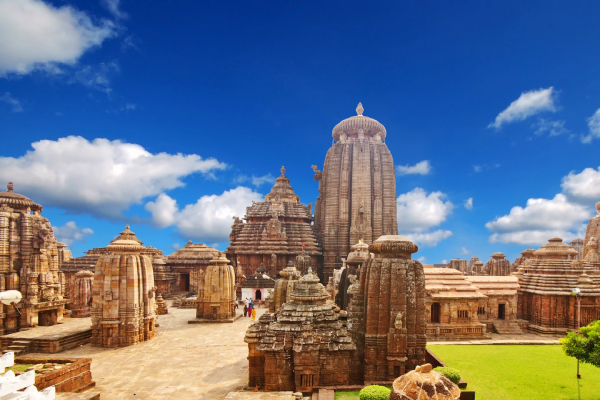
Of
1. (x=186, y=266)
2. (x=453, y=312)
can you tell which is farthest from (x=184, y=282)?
(x=453, y=312)

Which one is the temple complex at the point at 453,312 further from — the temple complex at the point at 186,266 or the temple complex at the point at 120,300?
the temple complex at the point at 186,266

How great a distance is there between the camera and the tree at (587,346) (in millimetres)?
11630

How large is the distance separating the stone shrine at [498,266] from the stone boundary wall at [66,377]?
39031 mm

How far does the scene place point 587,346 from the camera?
11961 millimetres

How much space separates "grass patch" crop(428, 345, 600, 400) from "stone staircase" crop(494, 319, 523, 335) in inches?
169

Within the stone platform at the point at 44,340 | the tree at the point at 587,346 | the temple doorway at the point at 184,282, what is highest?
the tree at the point at 587,346

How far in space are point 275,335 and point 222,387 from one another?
130 inches

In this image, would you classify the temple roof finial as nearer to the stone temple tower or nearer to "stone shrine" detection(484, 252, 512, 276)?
the stone temple tower

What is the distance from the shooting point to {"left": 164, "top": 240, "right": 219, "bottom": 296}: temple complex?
43.2 m

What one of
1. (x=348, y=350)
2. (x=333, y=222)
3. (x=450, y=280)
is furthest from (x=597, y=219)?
(x=348, y=350)

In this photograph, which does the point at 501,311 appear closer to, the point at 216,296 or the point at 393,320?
the point at 393,320


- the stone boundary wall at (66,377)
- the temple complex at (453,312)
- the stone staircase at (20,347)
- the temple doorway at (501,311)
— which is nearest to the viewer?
the stone boundary wall at (66,377)

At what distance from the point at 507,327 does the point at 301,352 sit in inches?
747

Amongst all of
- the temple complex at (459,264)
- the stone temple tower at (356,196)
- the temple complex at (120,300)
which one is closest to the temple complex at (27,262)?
the temple complex at (120,300)
